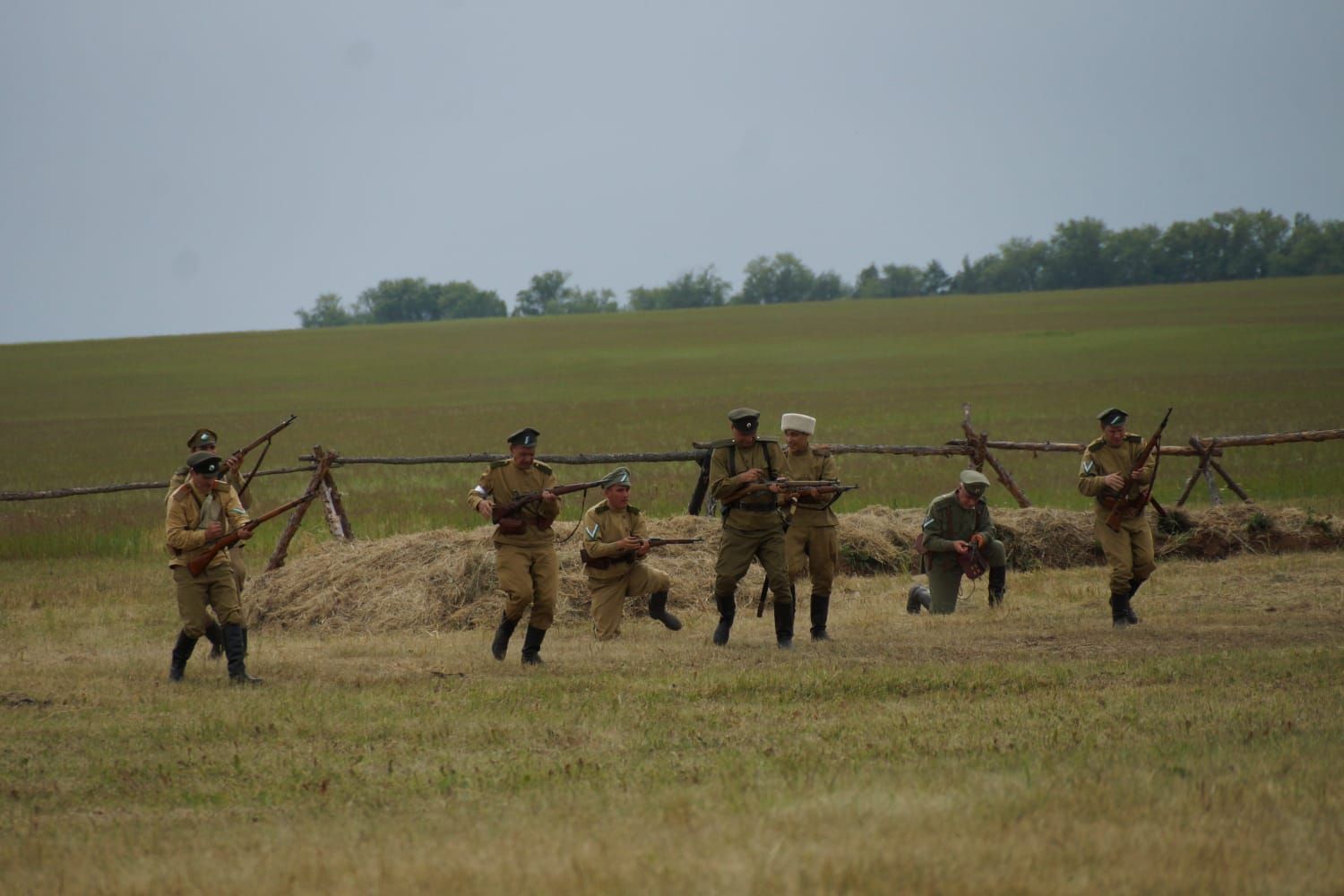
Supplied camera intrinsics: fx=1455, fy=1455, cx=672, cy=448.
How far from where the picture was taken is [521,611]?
38.0 feet

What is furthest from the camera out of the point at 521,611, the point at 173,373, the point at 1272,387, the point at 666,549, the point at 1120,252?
the point at 1120,252

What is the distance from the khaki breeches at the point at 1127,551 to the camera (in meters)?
12.3

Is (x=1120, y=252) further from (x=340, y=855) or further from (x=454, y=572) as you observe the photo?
(x=340, y=855)

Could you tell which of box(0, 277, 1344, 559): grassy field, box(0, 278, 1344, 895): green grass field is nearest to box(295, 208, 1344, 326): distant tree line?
box(0, 277, 1344, 559): grassy field

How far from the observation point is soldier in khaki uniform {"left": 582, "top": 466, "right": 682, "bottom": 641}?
13.3m

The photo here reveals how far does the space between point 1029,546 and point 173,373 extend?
59353mm

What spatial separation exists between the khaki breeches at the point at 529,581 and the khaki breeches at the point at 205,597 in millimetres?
2041

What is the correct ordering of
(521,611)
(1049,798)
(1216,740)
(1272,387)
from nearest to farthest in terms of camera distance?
(1049,798)
(1216,740)
(521,611)
(1272,387)

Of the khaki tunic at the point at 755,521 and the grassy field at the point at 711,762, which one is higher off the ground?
the khaki tunic at the point at 755,521

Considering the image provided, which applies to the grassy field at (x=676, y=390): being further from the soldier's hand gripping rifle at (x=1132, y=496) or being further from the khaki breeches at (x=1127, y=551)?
the soldier's hand gripping rifle at (x=1132, y=496)

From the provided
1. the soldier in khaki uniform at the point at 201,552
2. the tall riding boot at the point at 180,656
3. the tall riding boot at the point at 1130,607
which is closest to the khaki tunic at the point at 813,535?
the tall riding boot at the point at 1130,607

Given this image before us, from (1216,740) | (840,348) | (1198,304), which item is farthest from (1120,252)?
(1216,740)

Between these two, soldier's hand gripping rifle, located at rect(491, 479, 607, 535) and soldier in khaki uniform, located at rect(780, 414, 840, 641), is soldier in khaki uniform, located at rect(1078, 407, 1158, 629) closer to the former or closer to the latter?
soldier in khaki uniform, located at rect(780, 414, 840, 641)

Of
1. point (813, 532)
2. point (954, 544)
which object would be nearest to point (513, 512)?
point (813, 532)
